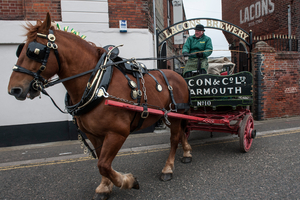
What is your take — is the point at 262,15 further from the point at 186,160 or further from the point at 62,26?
the point at 186,160

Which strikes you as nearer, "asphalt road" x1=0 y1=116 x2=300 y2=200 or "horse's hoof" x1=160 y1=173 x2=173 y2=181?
"asphalt road" x1=0 y1=116 x2=300 y2=200

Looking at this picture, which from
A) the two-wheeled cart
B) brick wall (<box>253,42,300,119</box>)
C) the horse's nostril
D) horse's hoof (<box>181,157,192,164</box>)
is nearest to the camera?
the horse's nostril

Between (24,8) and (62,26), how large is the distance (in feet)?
3.69

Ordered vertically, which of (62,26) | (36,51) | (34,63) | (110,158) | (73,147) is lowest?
(73,147)

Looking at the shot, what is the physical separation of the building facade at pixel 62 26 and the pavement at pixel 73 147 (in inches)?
17.2

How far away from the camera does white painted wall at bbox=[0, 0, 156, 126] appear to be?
546cm

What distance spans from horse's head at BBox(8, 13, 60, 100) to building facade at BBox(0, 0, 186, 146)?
10.3ft

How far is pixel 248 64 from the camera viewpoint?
783cm

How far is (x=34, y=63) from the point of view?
1943mm

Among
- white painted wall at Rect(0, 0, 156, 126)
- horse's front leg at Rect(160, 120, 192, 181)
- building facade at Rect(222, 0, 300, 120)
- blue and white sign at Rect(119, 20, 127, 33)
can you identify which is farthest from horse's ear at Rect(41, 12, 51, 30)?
building facade at Rect(222, 0, 300, 120)

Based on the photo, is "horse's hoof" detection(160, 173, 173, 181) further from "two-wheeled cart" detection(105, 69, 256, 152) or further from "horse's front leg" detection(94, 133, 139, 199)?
"two-wheeled cart" detection(105, 69, 256, 152)

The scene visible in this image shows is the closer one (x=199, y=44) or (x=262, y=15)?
(x=199, y=44)

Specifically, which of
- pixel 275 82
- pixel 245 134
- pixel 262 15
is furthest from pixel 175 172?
pixel 262 15

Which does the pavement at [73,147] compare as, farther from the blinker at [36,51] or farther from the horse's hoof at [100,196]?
the blinker at [36,51]
